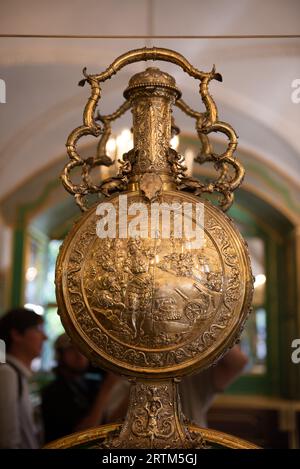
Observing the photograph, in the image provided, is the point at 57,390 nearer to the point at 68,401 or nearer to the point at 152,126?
the point at 68,401

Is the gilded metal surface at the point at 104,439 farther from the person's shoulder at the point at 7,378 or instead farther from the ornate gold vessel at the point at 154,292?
the person's shoulder at the point at 7,378

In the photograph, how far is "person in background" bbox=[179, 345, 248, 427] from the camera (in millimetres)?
1702

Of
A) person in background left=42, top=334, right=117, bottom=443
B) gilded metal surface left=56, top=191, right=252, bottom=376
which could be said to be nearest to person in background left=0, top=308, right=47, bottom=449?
person in background left=42, top=334, right=117, bottom=443

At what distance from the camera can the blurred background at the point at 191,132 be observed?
175 centimetres

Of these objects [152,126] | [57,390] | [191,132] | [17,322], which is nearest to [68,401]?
[57,390]

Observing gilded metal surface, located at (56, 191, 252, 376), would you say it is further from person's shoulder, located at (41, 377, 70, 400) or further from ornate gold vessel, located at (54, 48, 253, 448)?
person's shoulder, located at (41, 377, 70, 400)

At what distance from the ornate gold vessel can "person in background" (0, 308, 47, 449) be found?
0.80 meters

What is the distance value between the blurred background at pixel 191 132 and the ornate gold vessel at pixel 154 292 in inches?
20.4

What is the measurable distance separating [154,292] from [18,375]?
3.36ft

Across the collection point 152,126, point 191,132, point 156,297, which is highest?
point 191,132

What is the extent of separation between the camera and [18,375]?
5.92 ft

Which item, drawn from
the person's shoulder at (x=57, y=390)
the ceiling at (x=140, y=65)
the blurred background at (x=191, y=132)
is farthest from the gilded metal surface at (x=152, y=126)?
the person's shoulder at (x=57, y=390)

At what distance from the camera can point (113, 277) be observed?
3.10 ft

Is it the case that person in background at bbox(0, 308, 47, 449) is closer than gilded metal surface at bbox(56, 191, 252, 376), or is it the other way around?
gilded metal surface at bbox(56, 191, 252, 376)
